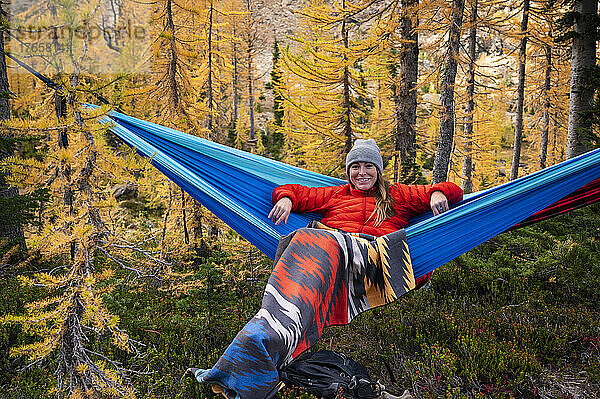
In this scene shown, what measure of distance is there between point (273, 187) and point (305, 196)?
0.28 m

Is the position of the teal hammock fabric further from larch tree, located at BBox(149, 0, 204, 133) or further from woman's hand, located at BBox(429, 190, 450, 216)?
larch tree, located at BBox(149, 0, 204, 133)

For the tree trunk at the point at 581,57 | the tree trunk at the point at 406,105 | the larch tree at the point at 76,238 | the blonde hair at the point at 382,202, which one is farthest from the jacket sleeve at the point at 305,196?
the tree trunk at the point at 581,57

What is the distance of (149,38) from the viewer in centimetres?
487

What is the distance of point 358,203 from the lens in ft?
7.75

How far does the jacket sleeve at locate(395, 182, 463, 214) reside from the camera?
2.27 metres

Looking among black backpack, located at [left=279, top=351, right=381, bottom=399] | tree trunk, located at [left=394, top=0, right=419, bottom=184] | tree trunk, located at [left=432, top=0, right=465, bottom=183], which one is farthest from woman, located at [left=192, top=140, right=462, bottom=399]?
tree trunk, located at [left=394, top=0, right=419, bottom=184]

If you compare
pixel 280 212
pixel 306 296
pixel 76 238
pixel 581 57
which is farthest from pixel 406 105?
pixel 76 238

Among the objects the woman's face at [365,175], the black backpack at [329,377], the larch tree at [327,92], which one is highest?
the larch tree at [327,92]

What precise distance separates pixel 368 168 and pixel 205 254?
367cm

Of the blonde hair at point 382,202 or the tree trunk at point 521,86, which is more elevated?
the tree trunk at point 521,86

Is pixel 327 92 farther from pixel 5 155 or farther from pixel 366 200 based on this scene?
pixel 5 155

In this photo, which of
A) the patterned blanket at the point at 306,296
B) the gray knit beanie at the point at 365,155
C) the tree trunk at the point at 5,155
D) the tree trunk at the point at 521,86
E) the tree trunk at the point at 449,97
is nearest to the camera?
the patterned blanket at the point at 306,296

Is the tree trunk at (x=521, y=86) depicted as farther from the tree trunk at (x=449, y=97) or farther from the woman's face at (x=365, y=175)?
the woman's face at (x=365, y=175)

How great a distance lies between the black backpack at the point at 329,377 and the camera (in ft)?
6.40
